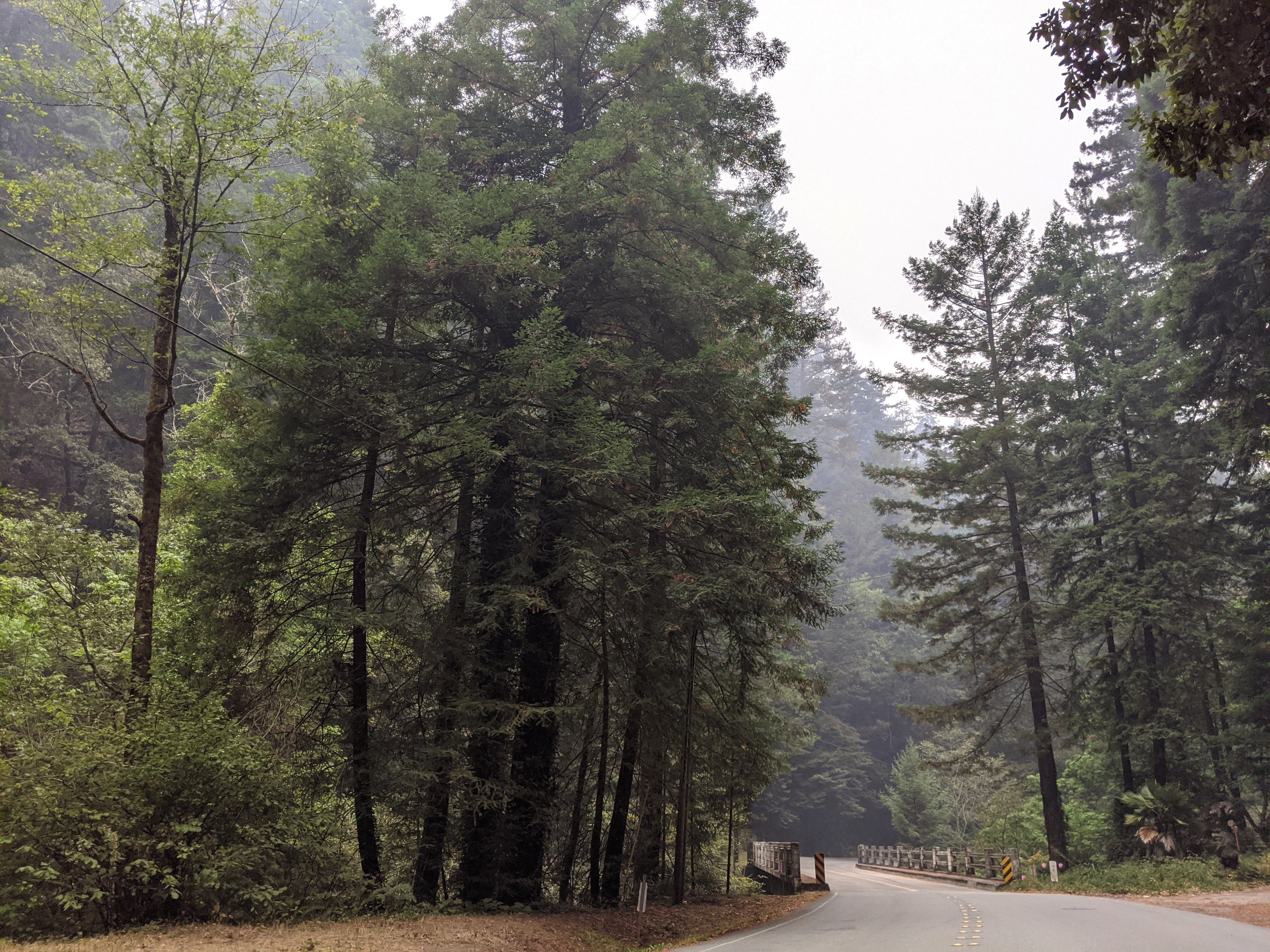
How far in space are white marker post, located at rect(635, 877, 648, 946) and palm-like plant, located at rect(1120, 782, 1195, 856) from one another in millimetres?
14971

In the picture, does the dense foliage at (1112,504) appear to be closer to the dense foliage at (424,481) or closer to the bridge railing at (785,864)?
the bridge railing at (785,864)

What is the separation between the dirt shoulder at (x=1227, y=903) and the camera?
12195mm

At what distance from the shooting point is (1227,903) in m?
14.1

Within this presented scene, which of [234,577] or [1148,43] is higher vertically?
[1148,43]

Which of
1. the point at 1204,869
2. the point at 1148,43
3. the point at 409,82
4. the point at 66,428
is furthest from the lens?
the point at 66,428

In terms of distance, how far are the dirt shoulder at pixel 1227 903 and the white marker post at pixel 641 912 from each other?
9040 millimetres

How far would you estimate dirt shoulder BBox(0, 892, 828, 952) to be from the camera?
7605 millimetres

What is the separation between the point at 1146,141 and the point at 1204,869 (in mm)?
19073

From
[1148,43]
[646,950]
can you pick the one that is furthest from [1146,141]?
[646,950]

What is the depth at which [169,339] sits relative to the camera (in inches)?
453

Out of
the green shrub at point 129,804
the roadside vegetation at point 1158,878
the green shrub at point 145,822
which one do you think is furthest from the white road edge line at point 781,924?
the roadside vegetation at point 1158,878

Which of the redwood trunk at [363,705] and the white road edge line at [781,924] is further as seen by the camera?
the redwood trunk at [363,705]

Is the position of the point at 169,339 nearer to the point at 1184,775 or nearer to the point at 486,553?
the point at 486,553

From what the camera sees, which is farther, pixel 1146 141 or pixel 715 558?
pixel 715 558
